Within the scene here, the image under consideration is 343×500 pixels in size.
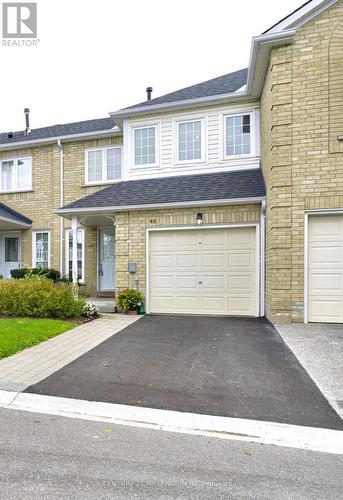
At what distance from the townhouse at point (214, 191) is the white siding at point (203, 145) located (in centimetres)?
3

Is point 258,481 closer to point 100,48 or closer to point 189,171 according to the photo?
point 189,171

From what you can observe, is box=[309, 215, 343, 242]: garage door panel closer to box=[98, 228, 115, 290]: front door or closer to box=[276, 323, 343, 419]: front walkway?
box=[276, 323, 343, 419]: front walkway

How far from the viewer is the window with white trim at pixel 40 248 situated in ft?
44.4

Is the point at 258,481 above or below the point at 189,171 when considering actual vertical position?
below

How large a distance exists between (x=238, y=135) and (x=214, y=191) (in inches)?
91.0

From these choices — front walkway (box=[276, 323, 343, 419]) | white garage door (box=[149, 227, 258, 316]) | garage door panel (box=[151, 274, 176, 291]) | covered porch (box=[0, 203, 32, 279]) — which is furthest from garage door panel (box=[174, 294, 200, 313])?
covered porch (box=[0, 203, 32, 279])

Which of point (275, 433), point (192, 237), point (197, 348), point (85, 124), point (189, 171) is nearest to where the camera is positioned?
point (275, 433)

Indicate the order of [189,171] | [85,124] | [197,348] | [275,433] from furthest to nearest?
[85,124], [189,171], [197,348], [275,433]

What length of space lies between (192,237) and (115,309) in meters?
3.29

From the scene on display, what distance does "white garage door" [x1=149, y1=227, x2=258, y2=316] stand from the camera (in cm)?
896

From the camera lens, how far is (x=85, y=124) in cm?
1453

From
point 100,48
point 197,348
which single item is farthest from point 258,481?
point 100,48

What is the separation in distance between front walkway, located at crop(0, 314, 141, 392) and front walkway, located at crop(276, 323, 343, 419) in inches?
149

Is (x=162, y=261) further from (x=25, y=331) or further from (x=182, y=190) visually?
(x=25, y=331)
